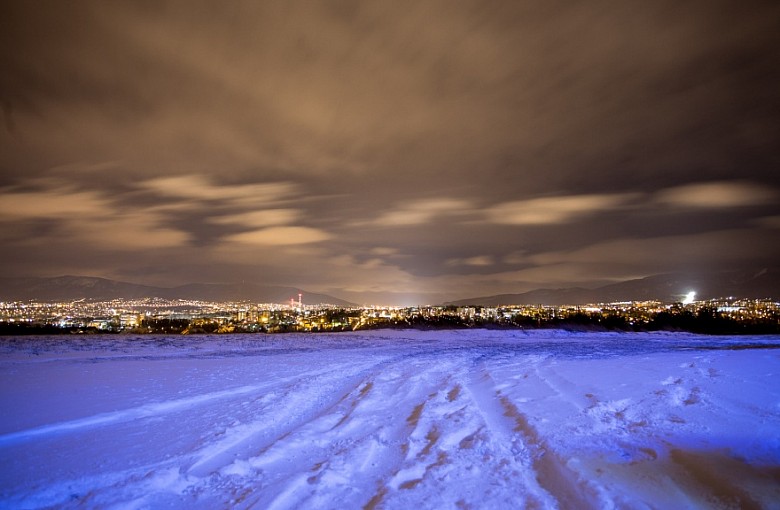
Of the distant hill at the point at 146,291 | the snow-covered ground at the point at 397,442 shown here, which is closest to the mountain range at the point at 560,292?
the distant hill at the point at 146,291

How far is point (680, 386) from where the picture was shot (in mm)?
7684

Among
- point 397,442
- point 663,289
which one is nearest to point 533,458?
point 397,442

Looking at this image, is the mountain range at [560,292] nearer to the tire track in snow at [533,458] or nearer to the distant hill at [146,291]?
the distant hill at [146,291]

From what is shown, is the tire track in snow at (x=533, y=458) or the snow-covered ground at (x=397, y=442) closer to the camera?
the tire track in snow at (x=533, y=458)

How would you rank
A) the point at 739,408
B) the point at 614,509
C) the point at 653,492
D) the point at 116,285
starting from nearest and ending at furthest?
the point at 614,509 → the point at 653,492 → the point at 739,408 → the point at 116,285

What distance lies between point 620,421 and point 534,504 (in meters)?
2.78

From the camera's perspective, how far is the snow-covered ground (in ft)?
11.6

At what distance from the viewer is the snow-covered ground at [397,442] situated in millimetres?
3523

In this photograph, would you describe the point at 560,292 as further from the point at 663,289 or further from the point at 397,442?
the point at 397,442

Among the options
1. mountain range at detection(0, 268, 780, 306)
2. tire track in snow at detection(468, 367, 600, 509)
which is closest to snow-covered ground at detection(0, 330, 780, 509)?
tire track in snow at detection(468, 367, 600, 509)

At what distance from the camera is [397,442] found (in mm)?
4855

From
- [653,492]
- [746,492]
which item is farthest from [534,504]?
[746,492]

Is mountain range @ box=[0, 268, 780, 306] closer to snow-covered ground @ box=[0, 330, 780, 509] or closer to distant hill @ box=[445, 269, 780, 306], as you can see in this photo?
distant hill @ box=[445, 269, 780, 306]

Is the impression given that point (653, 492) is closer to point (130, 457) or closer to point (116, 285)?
point (130, 457)
